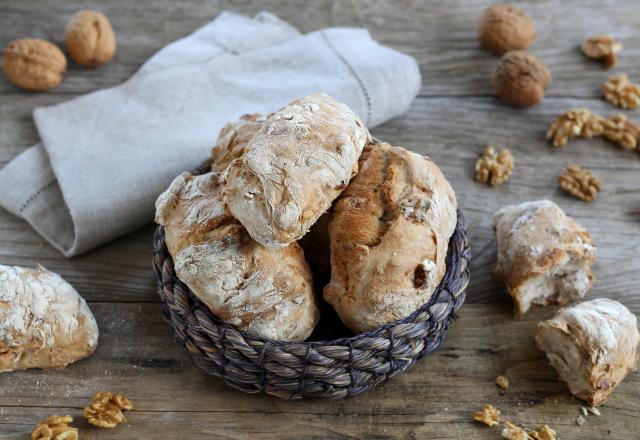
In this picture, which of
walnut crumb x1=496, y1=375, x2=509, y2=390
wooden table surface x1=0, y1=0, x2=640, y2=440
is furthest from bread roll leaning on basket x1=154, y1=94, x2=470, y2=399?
walnut crumb x1=496, y1=375, x2=509, y2=390

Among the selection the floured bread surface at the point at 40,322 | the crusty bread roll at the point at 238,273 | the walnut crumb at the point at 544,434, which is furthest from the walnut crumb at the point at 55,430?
the walnut crumb at the point at 544,434

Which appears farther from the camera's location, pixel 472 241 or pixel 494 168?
pixel 494 168

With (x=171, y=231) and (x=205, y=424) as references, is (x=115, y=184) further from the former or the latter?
(x=205, y=424)

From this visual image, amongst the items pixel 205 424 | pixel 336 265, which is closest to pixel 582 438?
pixel 336 265

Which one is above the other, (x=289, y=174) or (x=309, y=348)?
(x=289, y=174)

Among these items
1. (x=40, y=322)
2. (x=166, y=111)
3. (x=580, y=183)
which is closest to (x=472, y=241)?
(x=580, y=183)

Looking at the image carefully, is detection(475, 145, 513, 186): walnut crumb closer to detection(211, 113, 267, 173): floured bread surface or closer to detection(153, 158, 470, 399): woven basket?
detection(153, 158, 470, 399): woven basket

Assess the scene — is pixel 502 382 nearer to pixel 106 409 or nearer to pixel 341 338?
pixel 341 338

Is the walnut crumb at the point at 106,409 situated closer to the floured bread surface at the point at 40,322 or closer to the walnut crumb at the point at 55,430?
the walnut crumb at the point at 55,430
